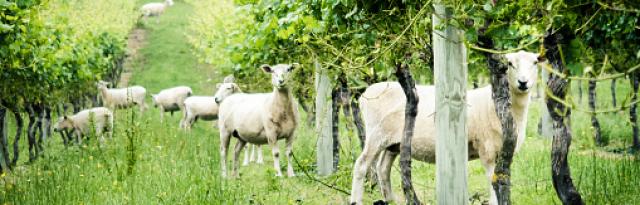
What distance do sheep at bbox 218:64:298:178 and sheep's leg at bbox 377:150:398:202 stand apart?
328 centimetres

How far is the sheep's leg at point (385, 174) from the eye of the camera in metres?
9.01

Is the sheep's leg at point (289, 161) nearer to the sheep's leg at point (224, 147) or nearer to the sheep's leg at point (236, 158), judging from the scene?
the sheep's leg at point (236, 158)

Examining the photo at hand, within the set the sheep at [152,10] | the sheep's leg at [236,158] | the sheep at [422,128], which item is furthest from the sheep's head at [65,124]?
the sheep at [152,10]

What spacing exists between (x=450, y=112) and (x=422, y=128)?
304 cm

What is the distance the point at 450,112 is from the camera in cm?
563

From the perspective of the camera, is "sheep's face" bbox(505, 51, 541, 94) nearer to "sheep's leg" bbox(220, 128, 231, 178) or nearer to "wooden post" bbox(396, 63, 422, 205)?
"wooden post" bbox(396, 63, 422, 205)

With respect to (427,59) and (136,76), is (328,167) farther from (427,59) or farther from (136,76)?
(136,76)

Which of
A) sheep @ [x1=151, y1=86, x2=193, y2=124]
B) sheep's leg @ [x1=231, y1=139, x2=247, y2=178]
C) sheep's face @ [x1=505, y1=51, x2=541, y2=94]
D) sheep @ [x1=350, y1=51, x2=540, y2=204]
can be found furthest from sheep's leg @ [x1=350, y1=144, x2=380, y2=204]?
sheep @ [x1=151, y1=86, x2=193, y2=124]

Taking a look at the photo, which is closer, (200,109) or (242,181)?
(242,181)

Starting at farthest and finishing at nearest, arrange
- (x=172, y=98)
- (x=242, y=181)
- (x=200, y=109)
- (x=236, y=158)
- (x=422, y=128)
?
(x=172, y=98) → (x=200, y=109) → (x=236, y=158) → (x=242, y=181) → (x=422, y=128)

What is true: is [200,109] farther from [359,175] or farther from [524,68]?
[524,68]

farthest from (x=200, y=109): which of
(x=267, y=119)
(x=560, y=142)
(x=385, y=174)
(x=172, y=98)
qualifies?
(x=560, y=142)

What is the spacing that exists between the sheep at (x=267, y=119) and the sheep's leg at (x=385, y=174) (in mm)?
3278

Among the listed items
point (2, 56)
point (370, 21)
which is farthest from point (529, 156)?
point (2, 56)
